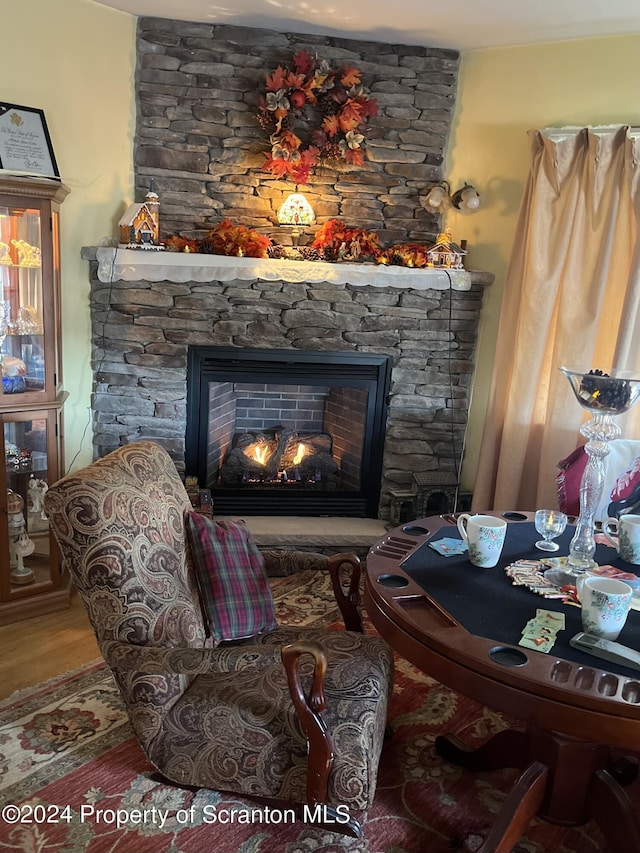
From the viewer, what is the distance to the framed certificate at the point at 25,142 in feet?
8.73

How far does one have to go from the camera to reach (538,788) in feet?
5.16

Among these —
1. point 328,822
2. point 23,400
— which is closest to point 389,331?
point 23,400

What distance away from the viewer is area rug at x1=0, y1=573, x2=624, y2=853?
1686 mm

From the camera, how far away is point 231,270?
304 cm

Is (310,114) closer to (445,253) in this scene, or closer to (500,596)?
(445,253)

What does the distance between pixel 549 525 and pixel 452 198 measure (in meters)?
2.01

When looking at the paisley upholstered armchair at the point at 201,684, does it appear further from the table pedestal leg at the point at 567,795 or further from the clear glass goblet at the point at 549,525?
the clear glass goblet at the point at 549,525

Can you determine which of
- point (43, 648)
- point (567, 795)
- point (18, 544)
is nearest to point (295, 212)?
point (18, 544)

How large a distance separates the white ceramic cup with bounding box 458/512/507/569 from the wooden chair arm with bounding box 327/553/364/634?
349mm

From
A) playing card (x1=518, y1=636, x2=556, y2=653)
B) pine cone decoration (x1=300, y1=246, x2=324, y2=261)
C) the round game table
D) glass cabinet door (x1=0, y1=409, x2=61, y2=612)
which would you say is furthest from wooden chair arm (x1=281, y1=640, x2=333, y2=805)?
pine cone decoration (x1=300, y1=246, x2=324, y2=261)

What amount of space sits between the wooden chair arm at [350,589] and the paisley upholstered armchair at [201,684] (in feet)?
0.68

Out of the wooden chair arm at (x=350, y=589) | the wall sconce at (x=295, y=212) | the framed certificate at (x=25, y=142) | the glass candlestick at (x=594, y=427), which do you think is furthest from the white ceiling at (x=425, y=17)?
the wooden chair arm at (x=350, y=589)

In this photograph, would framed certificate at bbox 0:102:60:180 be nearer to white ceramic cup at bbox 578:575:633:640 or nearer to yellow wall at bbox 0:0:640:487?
yellow wall at bbox 0:0:640:487

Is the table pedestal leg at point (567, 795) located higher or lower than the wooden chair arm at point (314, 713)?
lower
